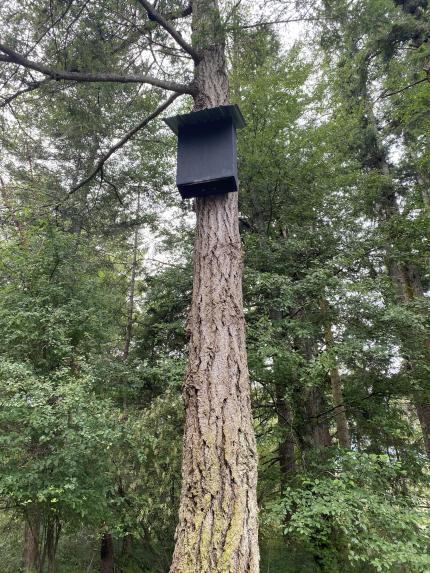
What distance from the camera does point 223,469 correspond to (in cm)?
193

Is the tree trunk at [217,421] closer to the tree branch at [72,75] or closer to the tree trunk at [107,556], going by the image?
the tree branch at [72,75]

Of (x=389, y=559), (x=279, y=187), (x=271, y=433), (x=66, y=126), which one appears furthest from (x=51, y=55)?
(x=389, y=559)

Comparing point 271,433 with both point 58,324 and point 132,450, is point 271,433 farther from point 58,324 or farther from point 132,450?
point 58,324

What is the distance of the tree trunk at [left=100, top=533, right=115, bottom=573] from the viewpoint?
5719mm

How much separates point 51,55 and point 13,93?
2.05 ft

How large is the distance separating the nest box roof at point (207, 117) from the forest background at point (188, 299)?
0.82 m

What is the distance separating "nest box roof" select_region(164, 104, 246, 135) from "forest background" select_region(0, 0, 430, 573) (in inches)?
32.3

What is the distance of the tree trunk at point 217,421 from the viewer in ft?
5.67

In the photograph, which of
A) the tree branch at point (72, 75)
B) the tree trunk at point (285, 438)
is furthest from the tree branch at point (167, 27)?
the tree trunk at point (285, 438)

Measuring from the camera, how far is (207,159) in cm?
302

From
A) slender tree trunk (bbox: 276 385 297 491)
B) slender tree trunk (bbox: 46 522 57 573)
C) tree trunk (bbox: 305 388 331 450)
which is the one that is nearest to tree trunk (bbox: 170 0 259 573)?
slender tree trunk (bbox: 276 385 297 491)

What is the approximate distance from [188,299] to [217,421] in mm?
3643

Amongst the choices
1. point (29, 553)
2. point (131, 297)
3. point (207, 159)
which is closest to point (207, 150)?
point (207, 159)

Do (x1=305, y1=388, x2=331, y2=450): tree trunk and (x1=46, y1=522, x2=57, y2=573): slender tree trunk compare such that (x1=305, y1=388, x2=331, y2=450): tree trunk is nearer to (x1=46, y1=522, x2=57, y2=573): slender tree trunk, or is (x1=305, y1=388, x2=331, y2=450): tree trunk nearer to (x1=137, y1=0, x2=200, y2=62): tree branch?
(x1=46, y1=522, x2=57, y2=573): slender tree trunk
